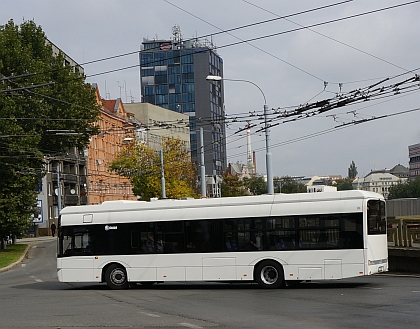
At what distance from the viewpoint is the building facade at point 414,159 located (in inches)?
6747

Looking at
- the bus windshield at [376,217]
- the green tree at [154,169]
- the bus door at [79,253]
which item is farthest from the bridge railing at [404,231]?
the green tree at [154,169]

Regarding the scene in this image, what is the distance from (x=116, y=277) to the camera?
2342 cm

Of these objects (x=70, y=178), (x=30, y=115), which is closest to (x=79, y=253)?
(x=30, y=115)

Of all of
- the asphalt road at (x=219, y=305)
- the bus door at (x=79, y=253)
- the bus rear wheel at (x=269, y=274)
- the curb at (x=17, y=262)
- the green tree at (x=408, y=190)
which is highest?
the green tree at (x=408, y=190)

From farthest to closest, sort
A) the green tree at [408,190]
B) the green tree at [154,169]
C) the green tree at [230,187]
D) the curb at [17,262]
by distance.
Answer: the green tree at [408,190] < the green tree at [230,187] < the green tree at [154,169] < the curb at [17,262]

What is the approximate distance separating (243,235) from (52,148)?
3171cm

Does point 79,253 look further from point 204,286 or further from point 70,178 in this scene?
point 70,178

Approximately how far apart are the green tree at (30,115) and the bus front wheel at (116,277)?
23689mm

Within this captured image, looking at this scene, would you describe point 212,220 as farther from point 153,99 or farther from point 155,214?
point 153,99

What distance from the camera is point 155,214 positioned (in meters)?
23.2

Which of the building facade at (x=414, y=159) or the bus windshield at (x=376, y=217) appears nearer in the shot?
the bus windshield at (x=376, y=217)

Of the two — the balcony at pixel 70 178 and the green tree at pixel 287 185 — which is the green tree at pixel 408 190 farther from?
the balcony at pixel 70 178

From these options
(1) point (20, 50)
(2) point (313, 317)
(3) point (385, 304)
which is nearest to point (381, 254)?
(3) point (385, 304)

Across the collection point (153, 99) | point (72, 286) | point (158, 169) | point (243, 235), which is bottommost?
point (72, 286)
